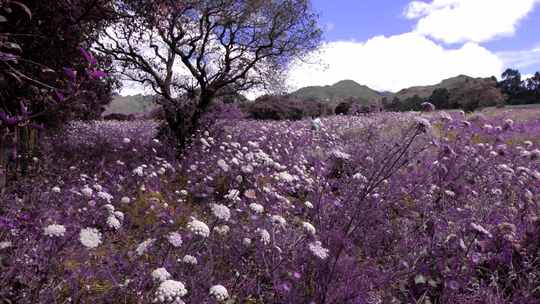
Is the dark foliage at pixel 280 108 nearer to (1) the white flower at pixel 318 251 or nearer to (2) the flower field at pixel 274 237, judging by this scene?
(2) the flower field at pixel 274 237

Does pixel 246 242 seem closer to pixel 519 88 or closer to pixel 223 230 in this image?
pixel 223 230

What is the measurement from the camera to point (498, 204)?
4.66 m

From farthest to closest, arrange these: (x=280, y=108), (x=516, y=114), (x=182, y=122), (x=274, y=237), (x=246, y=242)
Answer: (x=280, y=108), (x=516, y=114), (x=182, y=122), (x=274, y=237), (x=246, y=242)

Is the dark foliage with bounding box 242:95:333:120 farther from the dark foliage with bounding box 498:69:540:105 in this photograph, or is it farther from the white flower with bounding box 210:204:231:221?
the dark foliage with bounding box 498:69:540:105

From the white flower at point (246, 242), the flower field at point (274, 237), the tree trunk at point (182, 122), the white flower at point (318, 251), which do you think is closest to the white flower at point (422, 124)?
the flower field at point (274, 237)

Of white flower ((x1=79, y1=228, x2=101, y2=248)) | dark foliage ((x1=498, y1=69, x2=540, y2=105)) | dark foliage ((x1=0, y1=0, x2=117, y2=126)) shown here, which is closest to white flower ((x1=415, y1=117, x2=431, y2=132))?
white flower ((x1=79, y1=228, x2=101, y2=248))

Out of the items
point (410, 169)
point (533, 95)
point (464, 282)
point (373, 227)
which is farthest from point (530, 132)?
point (533, 95)

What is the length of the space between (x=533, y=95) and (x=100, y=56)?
80.2 meters

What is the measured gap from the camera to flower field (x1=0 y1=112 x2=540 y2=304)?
2.52 meters

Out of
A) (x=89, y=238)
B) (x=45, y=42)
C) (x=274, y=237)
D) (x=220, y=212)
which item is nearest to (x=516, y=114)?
A: (x=274, y=237)

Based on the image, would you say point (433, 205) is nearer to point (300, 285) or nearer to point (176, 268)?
point (300, 285)

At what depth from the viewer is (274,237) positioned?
3287mm

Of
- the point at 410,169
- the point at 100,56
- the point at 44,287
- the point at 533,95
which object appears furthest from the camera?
the point at 533,95

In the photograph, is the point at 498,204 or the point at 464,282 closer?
the point at 464,282
